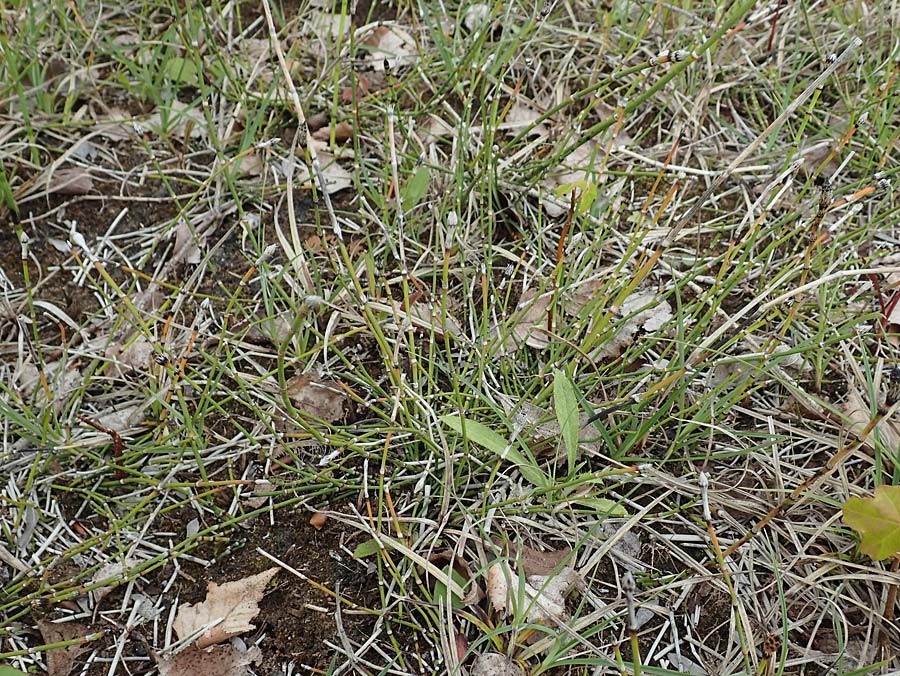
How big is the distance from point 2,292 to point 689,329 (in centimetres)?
168

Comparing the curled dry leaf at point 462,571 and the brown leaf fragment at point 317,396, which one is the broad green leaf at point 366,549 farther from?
the brown leaf fragment at point 317,396

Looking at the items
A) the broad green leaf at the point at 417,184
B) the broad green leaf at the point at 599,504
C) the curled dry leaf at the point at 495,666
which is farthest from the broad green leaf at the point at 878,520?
the broad green leaf at the point at 417,184

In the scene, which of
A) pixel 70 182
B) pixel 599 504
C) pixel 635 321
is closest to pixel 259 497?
pixel 599 504

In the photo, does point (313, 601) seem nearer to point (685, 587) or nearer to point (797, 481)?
point (685, 587)

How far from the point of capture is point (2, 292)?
1.95 metres

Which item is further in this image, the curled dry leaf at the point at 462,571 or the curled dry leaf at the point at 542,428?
the curled dry leaf at the point at 542,428

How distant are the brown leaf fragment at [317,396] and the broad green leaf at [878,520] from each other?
105 centimetres

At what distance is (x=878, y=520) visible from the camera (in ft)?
4.58

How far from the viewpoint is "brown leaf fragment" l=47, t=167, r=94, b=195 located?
83.6 inches

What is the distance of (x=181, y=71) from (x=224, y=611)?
1525 mm

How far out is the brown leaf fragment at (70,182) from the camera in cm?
212

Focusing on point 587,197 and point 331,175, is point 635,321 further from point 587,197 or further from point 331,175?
point 331,175

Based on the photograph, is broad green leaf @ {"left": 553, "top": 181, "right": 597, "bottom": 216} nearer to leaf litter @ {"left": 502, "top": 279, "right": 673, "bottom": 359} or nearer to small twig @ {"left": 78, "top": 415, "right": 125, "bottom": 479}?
leaf litter @ {"left": 502, "top": 279, "right": 673, "bottom": 359}

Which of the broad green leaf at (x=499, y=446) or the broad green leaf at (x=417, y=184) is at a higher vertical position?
the broad green leaf at (x=417, y=184)
